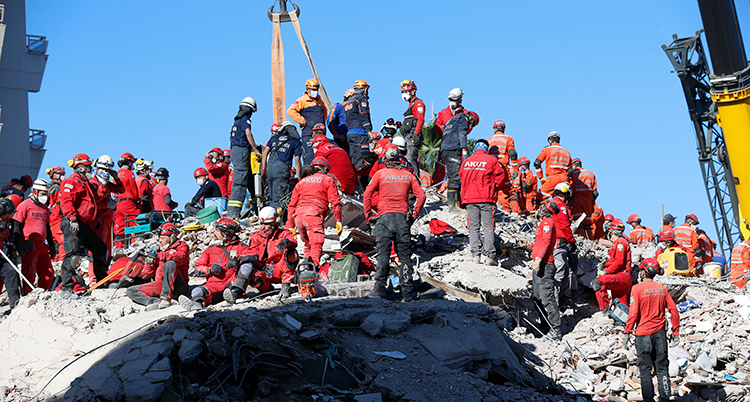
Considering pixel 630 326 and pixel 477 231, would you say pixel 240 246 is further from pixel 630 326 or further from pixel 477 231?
pixel 630 326

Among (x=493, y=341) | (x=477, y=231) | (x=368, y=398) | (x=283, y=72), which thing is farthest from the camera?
(x=283, y=72)

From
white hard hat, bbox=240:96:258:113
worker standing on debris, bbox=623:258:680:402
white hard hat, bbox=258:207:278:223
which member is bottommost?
worker standing on debris, bbox=623:258:680:402

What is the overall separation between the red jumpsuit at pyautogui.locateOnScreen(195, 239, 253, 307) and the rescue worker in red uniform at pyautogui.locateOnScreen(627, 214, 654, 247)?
1031 cm

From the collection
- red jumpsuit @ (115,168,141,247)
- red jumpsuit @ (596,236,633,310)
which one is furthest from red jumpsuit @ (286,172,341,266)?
red jumpsuit @ (115,168,141,247)

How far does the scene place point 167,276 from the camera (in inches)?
354

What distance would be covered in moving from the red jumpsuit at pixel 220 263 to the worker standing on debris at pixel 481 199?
358 centimetres

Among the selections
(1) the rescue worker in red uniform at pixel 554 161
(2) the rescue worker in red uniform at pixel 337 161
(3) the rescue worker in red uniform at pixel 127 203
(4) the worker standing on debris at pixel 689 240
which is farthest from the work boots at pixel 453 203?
(3) the rescue worker in red uniform at pixel 127 203

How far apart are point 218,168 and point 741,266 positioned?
420 inches

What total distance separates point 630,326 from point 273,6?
12.5 meters

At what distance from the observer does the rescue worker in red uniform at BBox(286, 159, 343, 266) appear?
9.45 meters

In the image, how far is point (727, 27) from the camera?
14.0m

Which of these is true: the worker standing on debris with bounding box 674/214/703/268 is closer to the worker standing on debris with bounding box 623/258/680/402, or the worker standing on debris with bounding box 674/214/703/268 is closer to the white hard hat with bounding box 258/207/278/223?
the worker standing on debris with bounding box 623/258/680/402

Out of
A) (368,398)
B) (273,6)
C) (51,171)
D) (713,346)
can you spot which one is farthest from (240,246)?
(273,6)

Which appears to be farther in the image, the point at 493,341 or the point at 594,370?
the point at 594,370
